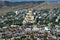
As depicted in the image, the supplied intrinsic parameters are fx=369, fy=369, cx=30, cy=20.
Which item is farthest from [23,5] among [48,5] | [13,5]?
[48,5]

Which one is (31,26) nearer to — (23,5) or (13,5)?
(13,5)

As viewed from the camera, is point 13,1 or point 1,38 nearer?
point 1,38

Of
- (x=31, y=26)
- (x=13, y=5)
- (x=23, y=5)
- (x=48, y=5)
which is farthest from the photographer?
(x=23, y=5)

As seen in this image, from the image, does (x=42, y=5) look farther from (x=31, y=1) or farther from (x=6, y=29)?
(x=6, y=29)

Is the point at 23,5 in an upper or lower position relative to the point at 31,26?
lower

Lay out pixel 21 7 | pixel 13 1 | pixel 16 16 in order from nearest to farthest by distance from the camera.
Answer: pixel 16 16
pixel 13 1
pixel 21 7

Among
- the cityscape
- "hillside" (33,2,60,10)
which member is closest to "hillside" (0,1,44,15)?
"hillside" (33,2,60,10)

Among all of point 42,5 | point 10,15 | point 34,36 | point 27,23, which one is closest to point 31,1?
point 42,5

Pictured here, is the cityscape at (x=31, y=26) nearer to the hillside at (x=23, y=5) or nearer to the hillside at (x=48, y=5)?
the hillside at (x=48, y=5)

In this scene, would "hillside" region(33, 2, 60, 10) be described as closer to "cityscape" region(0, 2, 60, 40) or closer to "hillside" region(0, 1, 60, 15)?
"hillside" region(0, 1, 60, 15)
